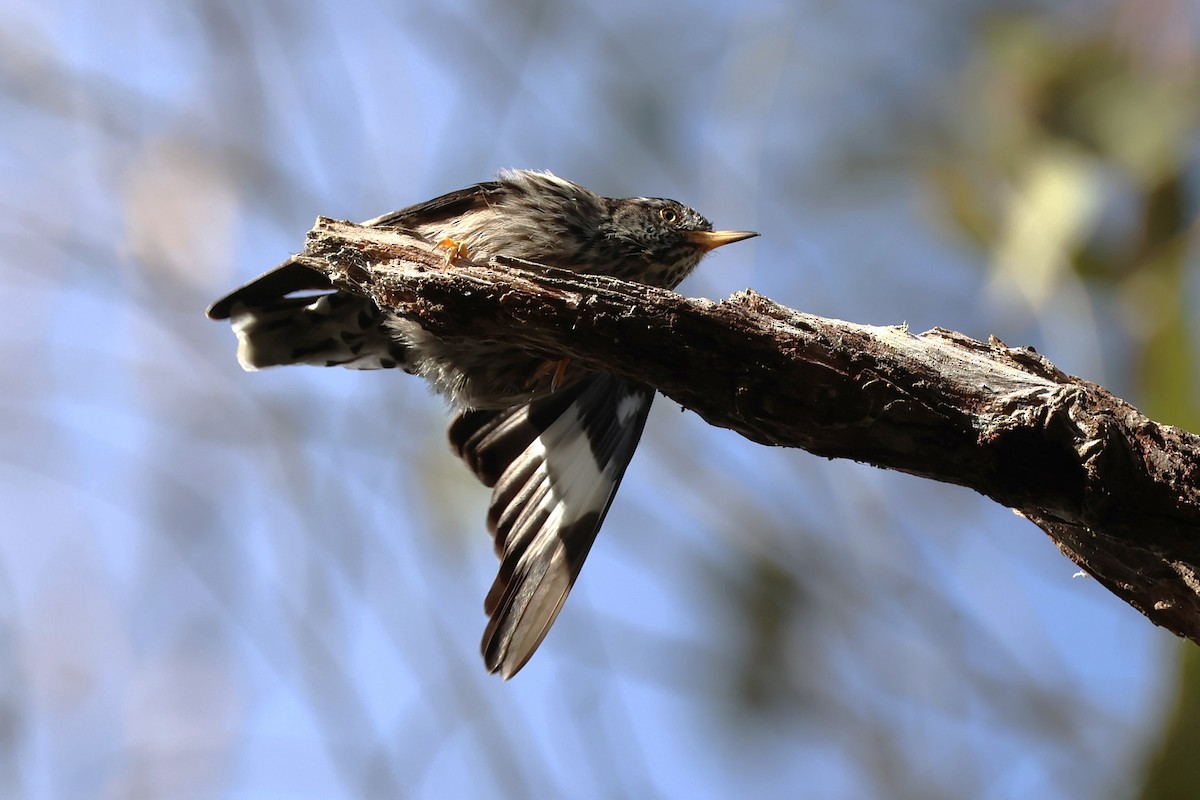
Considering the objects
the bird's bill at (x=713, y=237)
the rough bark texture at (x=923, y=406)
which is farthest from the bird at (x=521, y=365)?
the rough bark texture at (x=923, y=406)

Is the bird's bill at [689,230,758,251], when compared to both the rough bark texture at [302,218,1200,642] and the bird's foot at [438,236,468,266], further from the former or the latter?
the rough bark texture at [302,218,1200,642]

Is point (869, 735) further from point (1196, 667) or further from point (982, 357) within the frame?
point (982, 357)

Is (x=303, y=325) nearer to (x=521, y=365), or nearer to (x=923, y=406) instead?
(x=521, y=365)

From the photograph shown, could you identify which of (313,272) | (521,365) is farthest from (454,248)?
(313,272)

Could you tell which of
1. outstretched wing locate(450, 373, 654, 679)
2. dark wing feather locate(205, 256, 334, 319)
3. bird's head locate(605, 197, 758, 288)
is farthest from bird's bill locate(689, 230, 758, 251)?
dark wing feather locate(205, 256, 334, 319)

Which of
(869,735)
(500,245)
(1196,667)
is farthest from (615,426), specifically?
(869,735)

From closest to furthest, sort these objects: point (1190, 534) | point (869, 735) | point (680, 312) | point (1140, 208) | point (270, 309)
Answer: point (1190, 534), point (680, 312), point (270, 309), point (1140, 208), point (869, 735)
